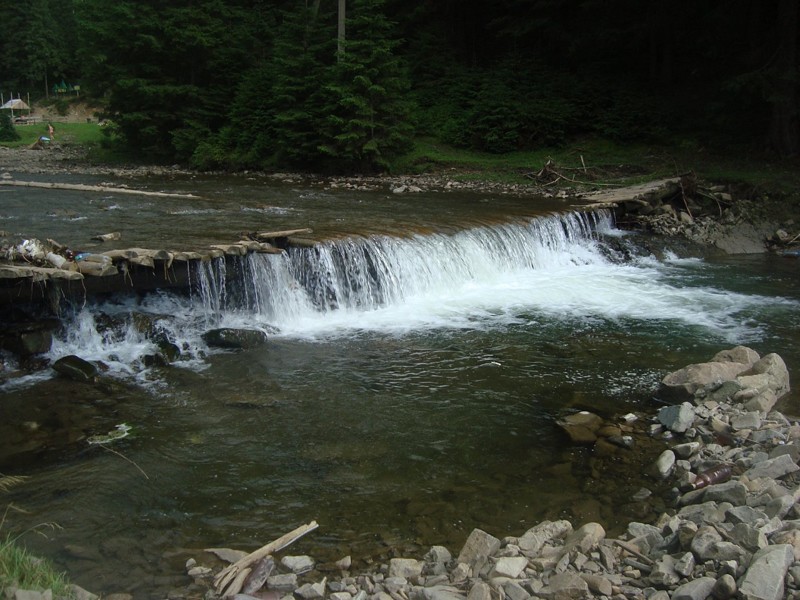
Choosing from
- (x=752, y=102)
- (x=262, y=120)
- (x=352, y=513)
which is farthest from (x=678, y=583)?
(x=262, y=120)

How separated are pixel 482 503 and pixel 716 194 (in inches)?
606

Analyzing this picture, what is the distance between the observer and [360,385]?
814cm

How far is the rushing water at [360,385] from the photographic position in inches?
212

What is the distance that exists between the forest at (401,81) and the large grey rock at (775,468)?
59.6 feet

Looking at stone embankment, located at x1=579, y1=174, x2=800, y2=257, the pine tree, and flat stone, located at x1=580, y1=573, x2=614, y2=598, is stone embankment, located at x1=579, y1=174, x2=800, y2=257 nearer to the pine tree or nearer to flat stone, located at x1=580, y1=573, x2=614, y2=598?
the pine tree

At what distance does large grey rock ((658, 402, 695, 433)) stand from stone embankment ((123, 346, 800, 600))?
0.95 m

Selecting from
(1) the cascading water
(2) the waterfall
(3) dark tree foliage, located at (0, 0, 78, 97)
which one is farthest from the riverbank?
(3) dark tree foliage, located at (0, 0, 78, 97)

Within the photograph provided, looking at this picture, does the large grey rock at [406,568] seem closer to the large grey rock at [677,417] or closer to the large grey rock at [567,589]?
the large grey rock at [567,589]

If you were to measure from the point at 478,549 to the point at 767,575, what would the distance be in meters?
1.79

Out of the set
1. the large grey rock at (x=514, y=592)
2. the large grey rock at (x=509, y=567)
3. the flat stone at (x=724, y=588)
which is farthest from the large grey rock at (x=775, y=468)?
the large grey rock at (x=514, y=592)

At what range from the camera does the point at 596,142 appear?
25219mm

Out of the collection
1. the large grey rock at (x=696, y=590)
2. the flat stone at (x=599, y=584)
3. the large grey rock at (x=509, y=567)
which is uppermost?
the large grey rock at (x=696, y=590)

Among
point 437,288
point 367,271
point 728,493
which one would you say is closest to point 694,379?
point 728,493

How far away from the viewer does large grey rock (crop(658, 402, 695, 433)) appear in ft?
22.4
